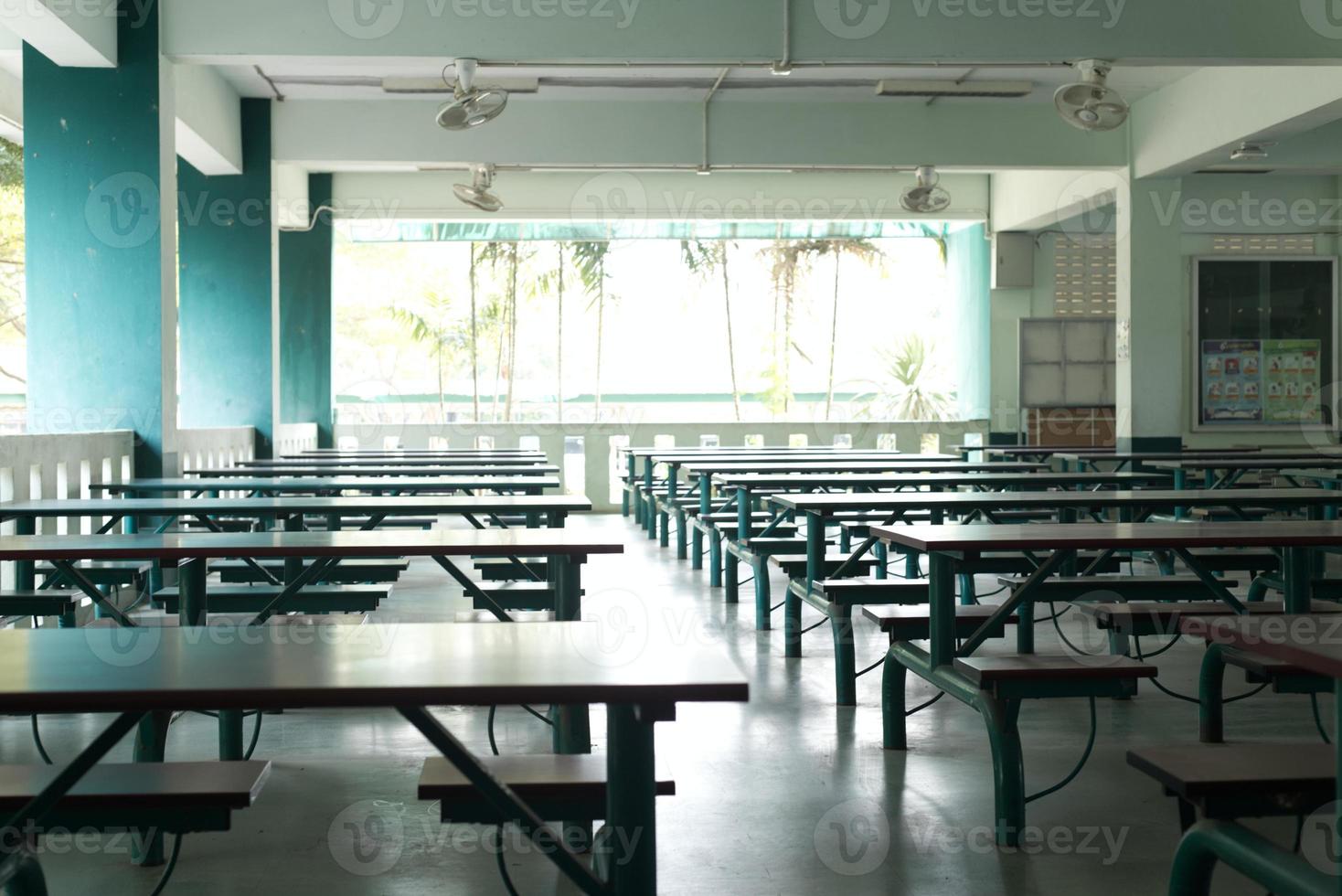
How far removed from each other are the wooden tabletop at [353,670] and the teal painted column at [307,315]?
9335 mm

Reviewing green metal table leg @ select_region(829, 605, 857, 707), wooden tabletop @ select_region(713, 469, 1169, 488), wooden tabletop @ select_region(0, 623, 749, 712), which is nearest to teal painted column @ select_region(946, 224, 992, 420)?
wooden tabletop @ select_region(713, 469, 1169, 488)

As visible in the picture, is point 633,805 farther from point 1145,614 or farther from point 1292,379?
point 1292,379

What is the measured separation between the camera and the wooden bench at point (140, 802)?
71.1 inches

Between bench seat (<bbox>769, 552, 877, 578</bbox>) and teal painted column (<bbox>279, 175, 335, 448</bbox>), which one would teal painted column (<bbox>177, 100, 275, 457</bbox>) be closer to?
teal painted column (<bbox>279, 175, 335, 448</bbox>)

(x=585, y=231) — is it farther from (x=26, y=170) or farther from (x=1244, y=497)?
(x=1244, y=497)

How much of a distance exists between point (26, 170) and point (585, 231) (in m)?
5.89

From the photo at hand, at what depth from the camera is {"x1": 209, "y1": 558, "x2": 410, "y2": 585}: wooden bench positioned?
445cm

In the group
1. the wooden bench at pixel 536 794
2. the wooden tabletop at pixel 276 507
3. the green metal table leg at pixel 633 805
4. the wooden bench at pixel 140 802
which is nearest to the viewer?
the green metal table leg at pixel 633 805

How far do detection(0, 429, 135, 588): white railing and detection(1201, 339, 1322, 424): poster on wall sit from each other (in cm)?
873

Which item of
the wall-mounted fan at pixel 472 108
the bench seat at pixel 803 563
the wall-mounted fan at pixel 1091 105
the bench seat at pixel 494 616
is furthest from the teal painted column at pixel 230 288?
the wall-mounted fan at pixel 1091 105

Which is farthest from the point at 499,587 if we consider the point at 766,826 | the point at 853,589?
the point at 766,826

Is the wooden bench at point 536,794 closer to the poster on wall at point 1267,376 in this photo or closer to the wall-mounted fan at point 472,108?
the wall-mounted fan at point 472,108

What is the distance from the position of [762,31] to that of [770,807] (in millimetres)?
4413

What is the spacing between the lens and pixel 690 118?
8930 millimetres
